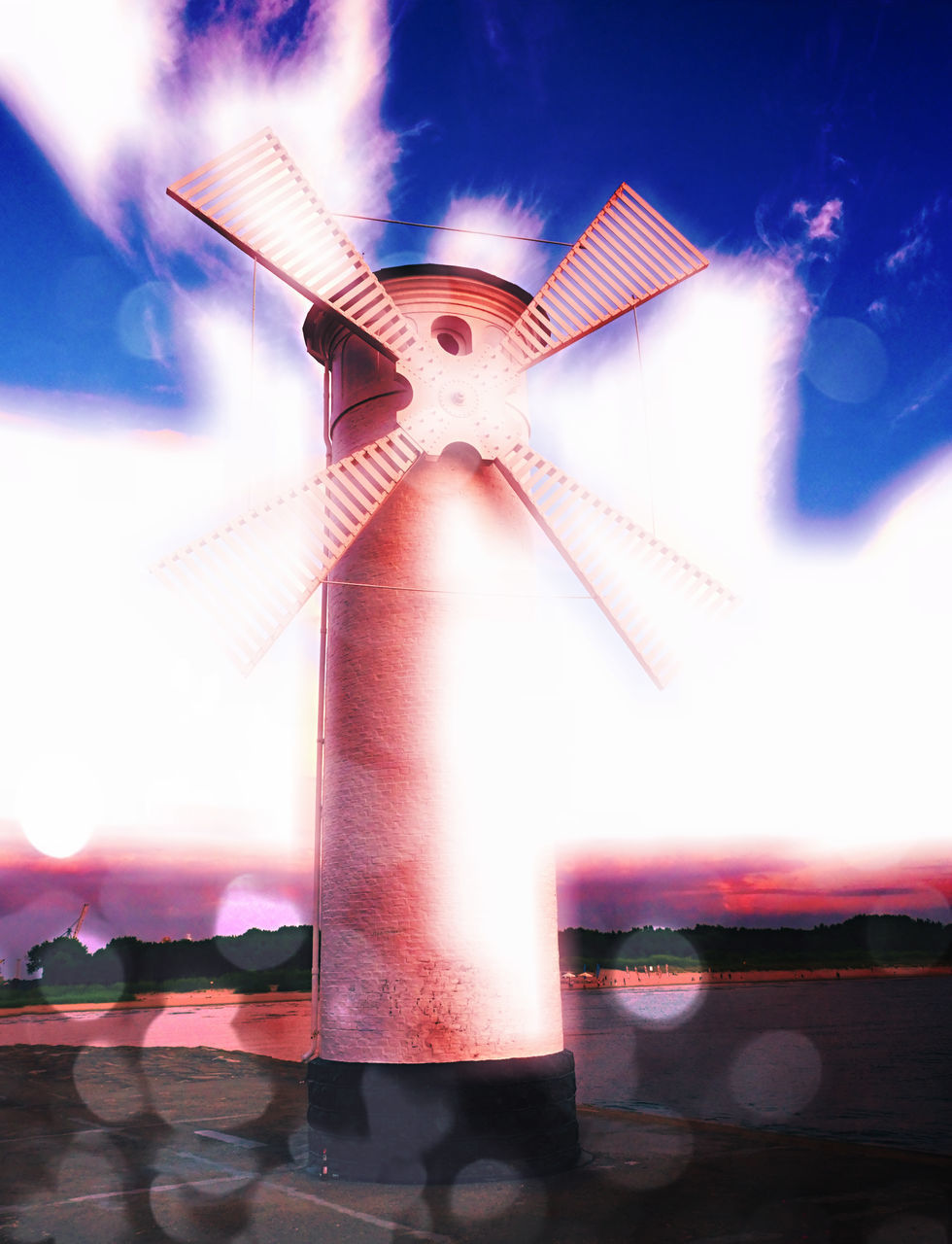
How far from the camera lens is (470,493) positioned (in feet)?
28.6

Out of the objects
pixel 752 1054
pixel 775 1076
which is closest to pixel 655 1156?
pixel 775 1076

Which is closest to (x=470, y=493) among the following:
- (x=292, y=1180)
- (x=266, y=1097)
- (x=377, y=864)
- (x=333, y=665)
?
(x=333, y=665)

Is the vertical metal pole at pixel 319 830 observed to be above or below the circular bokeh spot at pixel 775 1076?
above

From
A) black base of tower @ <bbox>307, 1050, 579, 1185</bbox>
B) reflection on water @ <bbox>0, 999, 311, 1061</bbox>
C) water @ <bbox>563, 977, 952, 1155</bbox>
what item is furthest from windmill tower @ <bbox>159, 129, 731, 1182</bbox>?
reflection on water @ <bbox>0, 999, 311, 1061</bbox>

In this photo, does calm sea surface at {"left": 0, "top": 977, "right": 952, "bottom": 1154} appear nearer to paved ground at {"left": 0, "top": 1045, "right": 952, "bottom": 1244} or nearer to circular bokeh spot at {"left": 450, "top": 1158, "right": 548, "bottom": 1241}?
paved ground at {"left": 0, "top": 1045, "right": 952, "bottom": 1244}

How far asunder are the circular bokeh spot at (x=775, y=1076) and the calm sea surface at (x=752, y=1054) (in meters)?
0.03

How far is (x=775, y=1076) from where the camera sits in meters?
19.3

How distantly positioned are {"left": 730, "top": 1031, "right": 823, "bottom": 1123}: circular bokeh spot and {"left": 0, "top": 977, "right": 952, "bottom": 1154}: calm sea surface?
0.11 ft

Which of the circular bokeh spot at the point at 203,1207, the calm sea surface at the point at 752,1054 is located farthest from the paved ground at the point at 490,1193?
the calm sea surface at the point at 752,1054

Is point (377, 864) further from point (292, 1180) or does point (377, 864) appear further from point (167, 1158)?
point (167, 1158)

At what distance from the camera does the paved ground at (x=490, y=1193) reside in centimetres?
589

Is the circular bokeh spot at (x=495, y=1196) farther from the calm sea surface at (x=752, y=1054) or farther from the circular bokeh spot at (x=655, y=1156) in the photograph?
the calm sea surface at (x=752, y=1054)

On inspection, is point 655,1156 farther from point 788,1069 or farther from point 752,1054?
point 752,1054

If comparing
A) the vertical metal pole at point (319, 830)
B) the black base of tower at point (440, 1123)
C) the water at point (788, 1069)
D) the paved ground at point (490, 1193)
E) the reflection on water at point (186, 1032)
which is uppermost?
the vertical metal pole at point (319, 830)
